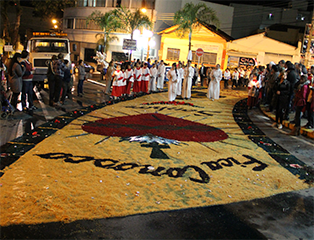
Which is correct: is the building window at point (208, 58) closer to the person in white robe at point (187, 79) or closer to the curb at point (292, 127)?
the person in white robe at point (187, 79)

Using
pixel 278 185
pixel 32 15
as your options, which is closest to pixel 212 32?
pixel 32 15

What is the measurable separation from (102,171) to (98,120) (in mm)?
4424

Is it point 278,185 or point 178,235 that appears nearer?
point 178,235

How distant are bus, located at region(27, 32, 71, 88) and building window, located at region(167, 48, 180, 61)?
21.8 m

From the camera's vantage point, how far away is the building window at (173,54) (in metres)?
38.6

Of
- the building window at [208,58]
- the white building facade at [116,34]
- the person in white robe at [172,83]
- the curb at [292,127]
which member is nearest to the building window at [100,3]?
the white building facade at [116,34]

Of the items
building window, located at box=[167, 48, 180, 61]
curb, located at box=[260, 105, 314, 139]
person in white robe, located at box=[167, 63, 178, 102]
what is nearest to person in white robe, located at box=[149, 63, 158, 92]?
person in white robe, located at box=[167, 63, 178, 102]

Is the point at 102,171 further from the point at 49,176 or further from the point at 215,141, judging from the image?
the point at 215,141

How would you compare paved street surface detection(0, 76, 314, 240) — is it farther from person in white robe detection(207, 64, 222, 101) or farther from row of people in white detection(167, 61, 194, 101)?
person in white robe detection(207, 64, 222, 101)

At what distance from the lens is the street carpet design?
4352 mm

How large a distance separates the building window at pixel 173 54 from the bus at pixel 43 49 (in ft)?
71.6

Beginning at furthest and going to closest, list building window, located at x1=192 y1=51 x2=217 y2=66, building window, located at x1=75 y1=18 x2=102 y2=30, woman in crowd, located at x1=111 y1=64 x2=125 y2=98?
1. building window, located at x1=75 y1=18 x2=102 y2=30
2. building window, located at x1=192 y1=51 x2=217 y2=66
3. woman in crowd, located at x1=111 y1=64 x2=125 y2=98

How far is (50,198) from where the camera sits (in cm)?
443

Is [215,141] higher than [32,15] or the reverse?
the reverse
